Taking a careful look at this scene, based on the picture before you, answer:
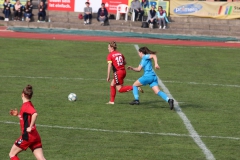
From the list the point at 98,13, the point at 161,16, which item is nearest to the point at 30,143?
the point at 161,16

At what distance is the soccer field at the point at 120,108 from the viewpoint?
45.8 feet

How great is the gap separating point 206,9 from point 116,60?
2909cm

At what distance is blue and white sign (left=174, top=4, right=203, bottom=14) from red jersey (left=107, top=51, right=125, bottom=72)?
2893 cm

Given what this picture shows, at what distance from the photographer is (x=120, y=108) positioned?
62.4 feet

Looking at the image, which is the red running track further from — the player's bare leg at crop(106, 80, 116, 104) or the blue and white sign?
the player's bare leg at crop(106, 80, 116, 104)

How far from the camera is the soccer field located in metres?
14.0

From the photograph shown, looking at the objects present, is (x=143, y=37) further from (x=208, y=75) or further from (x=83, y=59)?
(x=208, y=75)

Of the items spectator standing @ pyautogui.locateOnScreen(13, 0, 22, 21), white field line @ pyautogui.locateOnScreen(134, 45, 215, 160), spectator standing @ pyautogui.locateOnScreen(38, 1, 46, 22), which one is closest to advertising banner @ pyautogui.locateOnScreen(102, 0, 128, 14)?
spectator standing @ pyautogui.locateOnScreen(38, 1, 46, 22)

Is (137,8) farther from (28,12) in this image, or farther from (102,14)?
(28,12)

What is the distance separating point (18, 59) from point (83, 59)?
10.4 ft

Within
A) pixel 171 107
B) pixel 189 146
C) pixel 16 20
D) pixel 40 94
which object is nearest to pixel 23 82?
pixel 40 94

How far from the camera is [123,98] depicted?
21266 millimetres

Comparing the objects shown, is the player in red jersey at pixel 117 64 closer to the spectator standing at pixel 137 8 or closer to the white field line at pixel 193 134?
the white field line at pixel 193 134

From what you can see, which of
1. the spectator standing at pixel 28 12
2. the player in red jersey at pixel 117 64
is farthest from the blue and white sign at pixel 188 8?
the player in red jersey at pixel 117 64
